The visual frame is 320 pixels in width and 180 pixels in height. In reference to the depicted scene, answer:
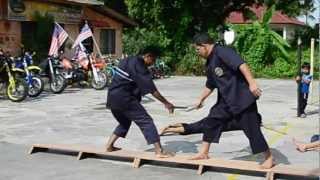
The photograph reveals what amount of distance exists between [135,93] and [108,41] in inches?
933

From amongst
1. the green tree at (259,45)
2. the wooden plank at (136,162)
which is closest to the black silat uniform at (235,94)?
the wooden plank at (136,162)

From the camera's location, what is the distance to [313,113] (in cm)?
1535

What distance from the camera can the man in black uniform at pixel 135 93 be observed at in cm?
823

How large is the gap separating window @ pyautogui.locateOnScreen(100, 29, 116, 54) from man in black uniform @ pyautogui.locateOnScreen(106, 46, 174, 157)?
2281cm

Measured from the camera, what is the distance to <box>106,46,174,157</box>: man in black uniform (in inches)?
324

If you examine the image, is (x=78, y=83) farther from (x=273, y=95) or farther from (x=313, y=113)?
(x=313, y=113)

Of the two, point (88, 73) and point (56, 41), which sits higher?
point (56, 41)

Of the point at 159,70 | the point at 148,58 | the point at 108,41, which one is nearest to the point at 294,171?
the point at 148,58

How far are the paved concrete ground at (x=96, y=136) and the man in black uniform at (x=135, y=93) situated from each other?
0.48 meters

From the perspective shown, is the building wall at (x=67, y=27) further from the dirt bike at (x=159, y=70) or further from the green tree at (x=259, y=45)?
the green tree at (x=259, y=45)

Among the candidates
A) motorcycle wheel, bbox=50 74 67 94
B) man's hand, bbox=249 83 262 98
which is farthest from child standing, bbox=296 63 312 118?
motorcycle wheel, bbox=50 74 67 94

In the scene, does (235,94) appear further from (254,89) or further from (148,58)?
(148,58)

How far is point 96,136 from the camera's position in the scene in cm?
1112

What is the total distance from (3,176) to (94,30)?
22.9 meters
